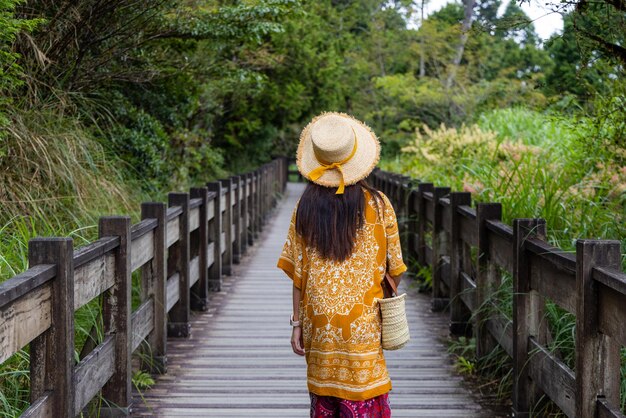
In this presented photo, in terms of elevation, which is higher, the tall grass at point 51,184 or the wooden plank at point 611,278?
the tall grass at point 51,184

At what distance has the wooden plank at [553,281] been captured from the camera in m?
4.18

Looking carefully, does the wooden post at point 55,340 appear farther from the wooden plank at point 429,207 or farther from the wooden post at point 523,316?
the wooden plank at point 429,207

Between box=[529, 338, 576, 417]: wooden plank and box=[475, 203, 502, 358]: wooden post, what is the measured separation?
1.19 meters

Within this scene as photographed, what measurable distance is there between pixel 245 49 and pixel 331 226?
Result: 14480 millimetres

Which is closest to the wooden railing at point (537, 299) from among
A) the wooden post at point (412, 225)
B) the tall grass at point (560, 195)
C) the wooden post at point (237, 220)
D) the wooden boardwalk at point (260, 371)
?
the tall grass at point (560, 195)

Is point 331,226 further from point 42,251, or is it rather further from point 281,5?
point 281,5

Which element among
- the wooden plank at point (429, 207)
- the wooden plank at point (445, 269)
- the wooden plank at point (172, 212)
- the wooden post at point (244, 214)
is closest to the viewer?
the wooden plank at point (172, 212)

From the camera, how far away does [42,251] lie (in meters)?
3.59

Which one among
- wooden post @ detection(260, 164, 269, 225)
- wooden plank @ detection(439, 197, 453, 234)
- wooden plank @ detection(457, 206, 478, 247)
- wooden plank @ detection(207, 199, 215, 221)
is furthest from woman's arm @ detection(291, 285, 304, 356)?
wooden post @ detection(260, 164, 269, 225)

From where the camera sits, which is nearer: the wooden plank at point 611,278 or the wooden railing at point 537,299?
the wooden plank at point 611,278

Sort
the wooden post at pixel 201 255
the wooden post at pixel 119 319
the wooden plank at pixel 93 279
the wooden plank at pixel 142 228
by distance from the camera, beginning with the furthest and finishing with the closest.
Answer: the wooden post at pixel 201 255, the wooden plank at pixel 142 228, the wooden post at pixel 119 319, the wooden plank at pixel 93 279

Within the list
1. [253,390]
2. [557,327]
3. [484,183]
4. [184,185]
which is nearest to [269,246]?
[184,185]

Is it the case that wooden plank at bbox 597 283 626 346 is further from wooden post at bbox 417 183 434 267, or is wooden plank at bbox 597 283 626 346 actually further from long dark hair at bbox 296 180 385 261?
wooden post at bbox 417 183 434 267

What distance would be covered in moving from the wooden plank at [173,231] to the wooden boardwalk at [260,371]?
87cm
